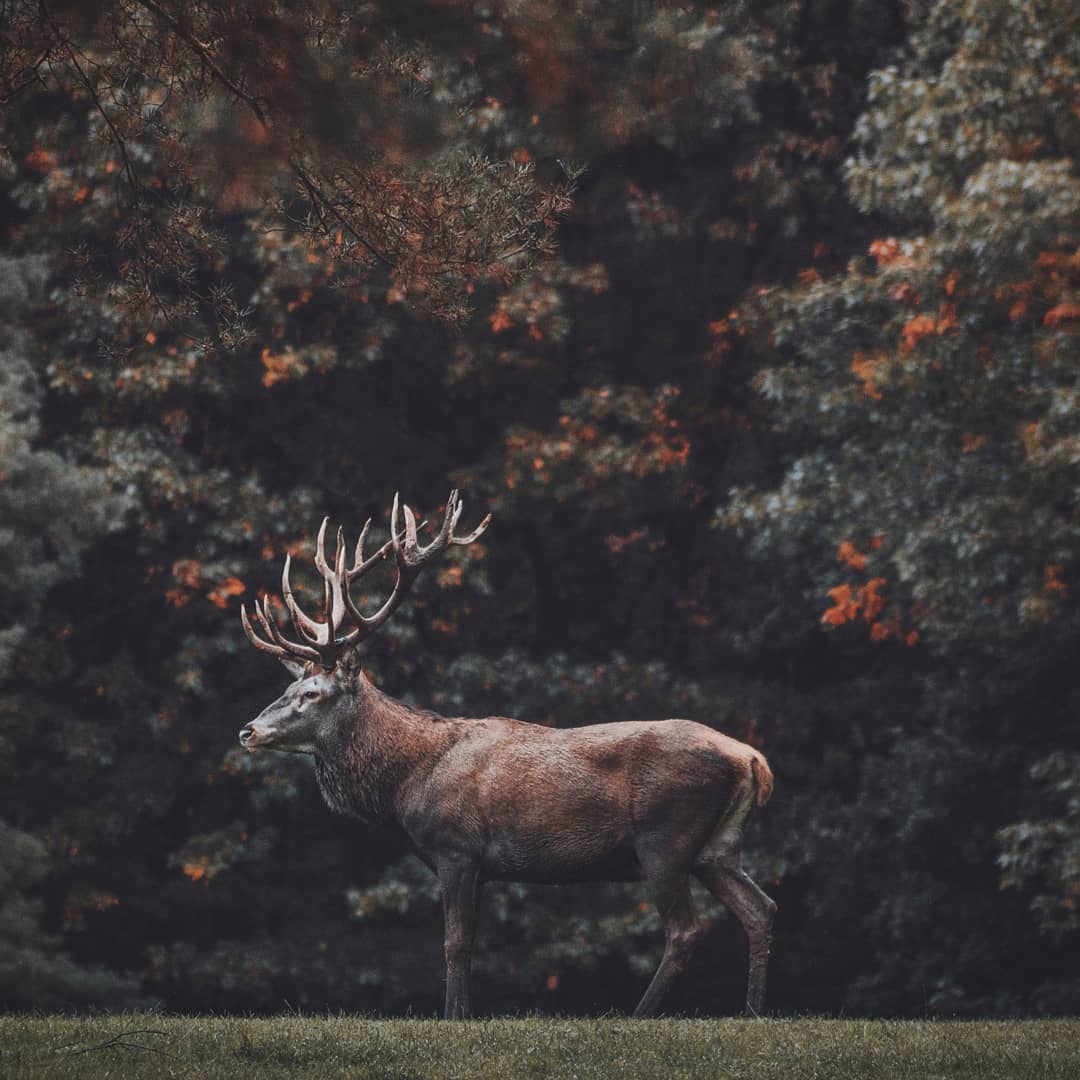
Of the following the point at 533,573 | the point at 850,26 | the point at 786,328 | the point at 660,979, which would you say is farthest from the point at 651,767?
the point at 850,26

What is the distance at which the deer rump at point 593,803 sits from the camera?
996cm

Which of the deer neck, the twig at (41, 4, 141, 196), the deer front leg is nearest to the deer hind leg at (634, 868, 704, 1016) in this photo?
the deer front leg

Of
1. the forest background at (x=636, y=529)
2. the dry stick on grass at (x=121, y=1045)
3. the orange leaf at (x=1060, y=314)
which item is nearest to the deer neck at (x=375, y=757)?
the dry stick on grass at (x=121, y=1045)

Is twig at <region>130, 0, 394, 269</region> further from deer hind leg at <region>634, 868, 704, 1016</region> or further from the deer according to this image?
deer hind leg at <region>634, 868, 704, 1016</region>

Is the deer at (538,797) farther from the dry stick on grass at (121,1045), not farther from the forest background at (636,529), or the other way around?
the forest background at (636,529)

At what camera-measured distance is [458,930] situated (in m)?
9.92

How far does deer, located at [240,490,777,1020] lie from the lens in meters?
9.91

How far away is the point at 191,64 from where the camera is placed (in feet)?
25.7

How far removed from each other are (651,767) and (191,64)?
4.58m

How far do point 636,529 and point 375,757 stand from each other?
336 inches

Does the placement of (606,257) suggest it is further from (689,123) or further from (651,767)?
(689,123)

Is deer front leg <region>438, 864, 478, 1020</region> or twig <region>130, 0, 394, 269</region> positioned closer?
twig <region>130, 0, 394, 269</region>

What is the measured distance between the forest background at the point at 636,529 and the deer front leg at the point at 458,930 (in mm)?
5544

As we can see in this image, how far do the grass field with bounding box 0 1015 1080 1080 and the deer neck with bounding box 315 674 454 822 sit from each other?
1.77 meters
